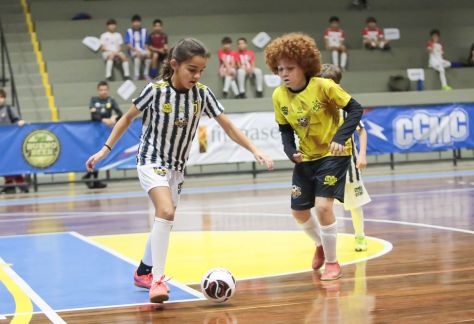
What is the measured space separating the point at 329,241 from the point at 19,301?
2.38 metres

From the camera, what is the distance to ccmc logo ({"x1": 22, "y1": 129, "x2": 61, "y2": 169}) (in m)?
16.9

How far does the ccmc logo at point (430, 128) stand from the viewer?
1908 cm

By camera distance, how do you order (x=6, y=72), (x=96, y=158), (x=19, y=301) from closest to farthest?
1. (x=19, y=301)
2. (x=96, y=158)
3. (x=6, y=72)

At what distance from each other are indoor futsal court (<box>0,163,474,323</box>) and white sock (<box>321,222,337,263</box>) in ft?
0.63

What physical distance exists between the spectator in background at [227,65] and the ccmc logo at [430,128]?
4.42 m

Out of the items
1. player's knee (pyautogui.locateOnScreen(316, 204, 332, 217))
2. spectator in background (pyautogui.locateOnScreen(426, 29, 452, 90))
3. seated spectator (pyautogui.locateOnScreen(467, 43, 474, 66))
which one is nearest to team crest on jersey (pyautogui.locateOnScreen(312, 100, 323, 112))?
player's knee (pyautogui.locateOnScreen(316, 204, 332, 217))

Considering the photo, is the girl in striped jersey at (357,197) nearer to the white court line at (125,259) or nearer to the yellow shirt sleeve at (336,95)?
the yellow shirt sleeve at (336,95)

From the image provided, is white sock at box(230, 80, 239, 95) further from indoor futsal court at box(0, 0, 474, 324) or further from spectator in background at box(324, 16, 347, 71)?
spectator in background at box(324, 16, 347, 71)

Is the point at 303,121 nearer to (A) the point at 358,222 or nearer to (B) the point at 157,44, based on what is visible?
(A) the point at 358,222

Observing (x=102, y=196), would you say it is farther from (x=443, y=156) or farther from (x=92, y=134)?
(x=443, y=156)

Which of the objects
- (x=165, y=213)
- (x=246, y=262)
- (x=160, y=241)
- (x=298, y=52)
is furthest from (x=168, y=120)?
(x=246, y=262)

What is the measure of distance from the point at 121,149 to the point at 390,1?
1250cm

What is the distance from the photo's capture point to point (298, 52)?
6512 millimetres

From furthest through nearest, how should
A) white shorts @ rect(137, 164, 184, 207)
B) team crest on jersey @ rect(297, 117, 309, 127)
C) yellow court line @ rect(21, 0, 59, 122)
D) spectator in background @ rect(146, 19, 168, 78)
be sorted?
1. spectator in background @ rect(146, 19, 168, 78)
2. yellow court line @ rect(21, 0, 59, 122)
3. team crest on jersey @ rect(297, 117, 309, 127)
4. white shorts @ rect(137, 164, 184, 207)
